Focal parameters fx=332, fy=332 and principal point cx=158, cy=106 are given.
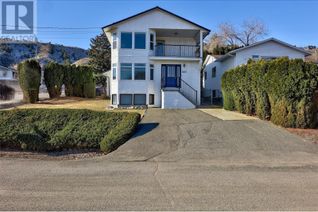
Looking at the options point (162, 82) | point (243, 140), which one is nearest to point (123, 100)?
point (162, 82)

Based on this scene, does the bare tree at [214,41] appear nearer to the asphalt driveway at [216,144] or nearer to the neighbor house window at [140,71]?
the neighbor house window at [140,71]

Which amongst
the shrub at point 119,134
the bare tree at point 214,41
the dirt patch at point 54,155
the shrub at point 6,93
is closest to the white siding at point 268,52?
the shrub at point 119,134

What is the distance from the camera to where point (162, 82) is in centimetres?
2752

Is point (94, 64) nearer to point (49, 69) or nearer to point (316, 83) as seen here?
point (49, 69)

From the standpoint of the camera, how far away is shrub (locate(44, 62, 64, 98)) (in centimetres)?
3244

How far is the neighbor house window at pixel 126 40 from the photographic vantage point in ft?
86.7

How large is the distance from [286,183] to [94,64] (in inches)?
1779

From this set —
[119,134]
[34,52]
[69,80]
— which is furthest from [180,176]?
[34,52]

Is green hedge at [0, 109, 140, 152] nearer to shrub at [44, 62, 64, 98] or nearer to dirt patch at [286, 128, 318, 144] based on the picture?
dirt patch at [286, 128, 318, 144]

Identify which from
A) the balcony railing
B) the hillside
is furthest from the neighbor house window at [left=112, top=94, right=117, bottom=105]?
the hillside

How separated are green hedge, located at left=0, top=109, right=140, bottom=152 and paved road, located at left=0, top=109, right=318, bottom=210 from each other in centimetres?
84

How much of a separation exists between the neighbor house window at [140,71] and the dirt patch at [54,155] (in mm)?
14564

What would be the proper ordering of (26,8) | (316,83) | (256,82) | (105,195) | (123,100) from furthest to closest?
(26,8)
(123,100)
(256,82)
(316,83)
(105,195)

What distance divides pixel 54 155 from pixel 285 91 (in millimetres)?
10632
